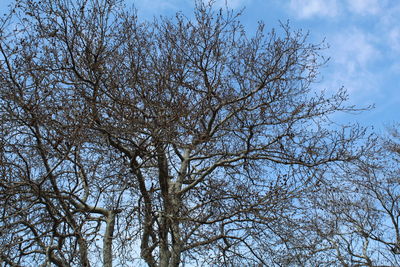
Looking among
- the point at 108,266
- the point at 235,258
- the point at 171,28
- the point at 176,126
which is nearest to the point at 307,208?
the point at 235,258

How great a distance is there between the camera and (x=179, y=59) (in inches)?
365

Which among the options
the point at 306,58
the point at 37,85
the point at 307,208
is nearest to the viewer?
the point at 37,85

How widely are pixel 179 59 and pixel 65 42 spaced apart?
241 cm

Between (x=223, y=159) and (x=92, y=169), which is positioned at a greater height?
(x=223, y=159)

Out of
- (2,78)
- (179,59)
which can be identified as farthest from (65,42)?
(179,59)

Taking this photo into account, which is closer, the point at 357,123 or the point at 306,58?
the point at 357,123

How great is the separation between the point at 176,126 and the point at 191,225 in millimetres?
2083

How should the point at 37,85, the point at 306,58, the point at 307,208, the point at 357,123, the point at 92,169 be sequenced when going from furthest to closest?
the point at 306,58, the point at 357,123, the point at 307,208, the point at 92,169, the point at 37,85

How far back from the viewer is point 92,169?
7.90 meters

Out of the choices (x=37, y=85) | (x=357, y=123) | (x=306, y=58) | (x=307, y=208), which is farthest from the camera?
(x=306, y=58)

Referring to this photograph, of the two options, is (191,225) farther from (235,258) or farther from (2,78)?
(2,78)

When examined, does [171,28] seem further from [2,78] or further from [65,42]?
[2,78]

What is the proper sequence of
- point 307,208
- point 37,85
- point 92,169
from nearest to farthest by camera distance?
point 37,85, point 92,169, point 307,208

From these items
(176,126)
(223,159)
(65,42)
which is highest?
(65,42)
